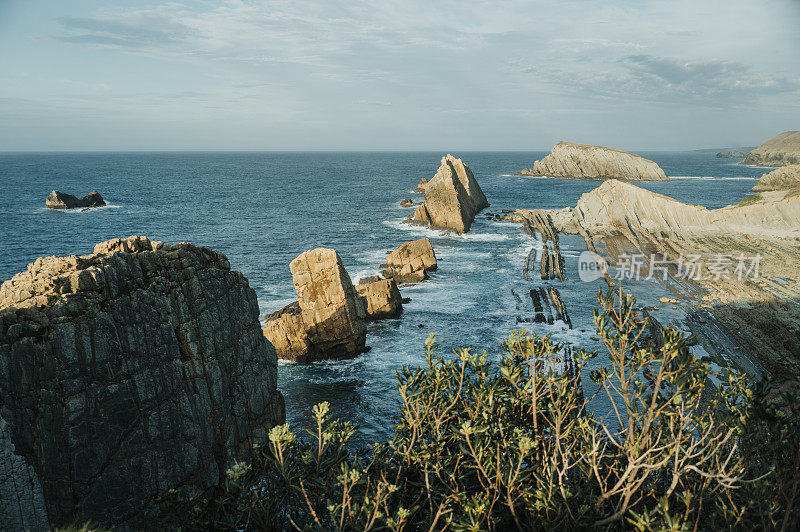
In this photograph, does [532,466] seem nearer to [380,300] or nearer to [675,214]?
[380,300]

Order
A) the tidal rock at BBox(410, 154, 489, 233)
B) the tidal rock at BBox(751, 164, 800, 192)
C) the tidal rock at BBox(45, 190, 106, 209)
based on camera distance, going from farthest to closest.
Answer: the tidal rock at BBox(751, 164, 800, 192) → the tidal rock at BBox(45, 190, 106, 209) → the tidal rock at BBox(410, 154, 489, 233)

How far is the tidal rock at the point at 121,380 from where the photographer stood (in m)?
14.9

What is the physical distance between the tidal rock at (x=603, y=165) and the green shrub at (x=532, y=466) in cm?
18630

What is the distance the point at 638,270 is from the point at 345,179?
15067cm

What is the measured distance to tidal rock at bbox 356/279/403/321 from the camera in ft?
144

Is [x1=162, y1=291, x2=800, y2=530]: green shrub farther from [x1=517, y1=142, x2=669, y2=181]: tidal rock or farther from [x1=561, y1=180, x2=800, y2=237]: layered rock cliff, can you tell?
[x1=517, y1=142, x2=669, y2=181]: tidal rock

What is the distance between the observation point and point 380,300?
4388 cm

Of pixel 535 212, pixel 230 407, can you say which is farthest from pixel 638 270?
pixel 230 407

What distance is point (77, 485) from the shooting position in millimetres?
15484

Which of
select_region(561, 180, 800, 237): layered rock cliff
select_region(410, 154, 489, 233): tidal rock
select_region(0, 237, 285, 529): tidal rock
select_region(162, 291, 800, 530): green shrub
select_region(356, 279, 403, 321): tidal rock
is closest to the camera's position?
select_region(162, 291, 800, 530): green shrub

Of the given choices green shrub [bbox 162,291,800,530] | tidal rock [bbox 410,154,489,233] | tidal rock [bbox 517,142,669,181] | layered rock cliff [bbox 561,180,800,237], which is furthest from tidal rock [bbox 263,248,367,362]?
tidal rock [bbox 517,142,669,181]

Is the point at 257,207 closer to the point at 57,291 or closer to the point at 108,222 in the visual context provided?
the point at 108,222

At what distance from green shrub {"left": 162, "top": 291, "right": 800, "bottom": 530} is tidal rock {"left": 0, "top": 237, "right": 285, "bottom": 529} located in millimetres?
7001

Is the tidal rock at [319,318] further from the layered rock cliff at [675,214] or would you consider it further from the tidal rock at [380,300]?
the layered rock cliff at [675,214]
